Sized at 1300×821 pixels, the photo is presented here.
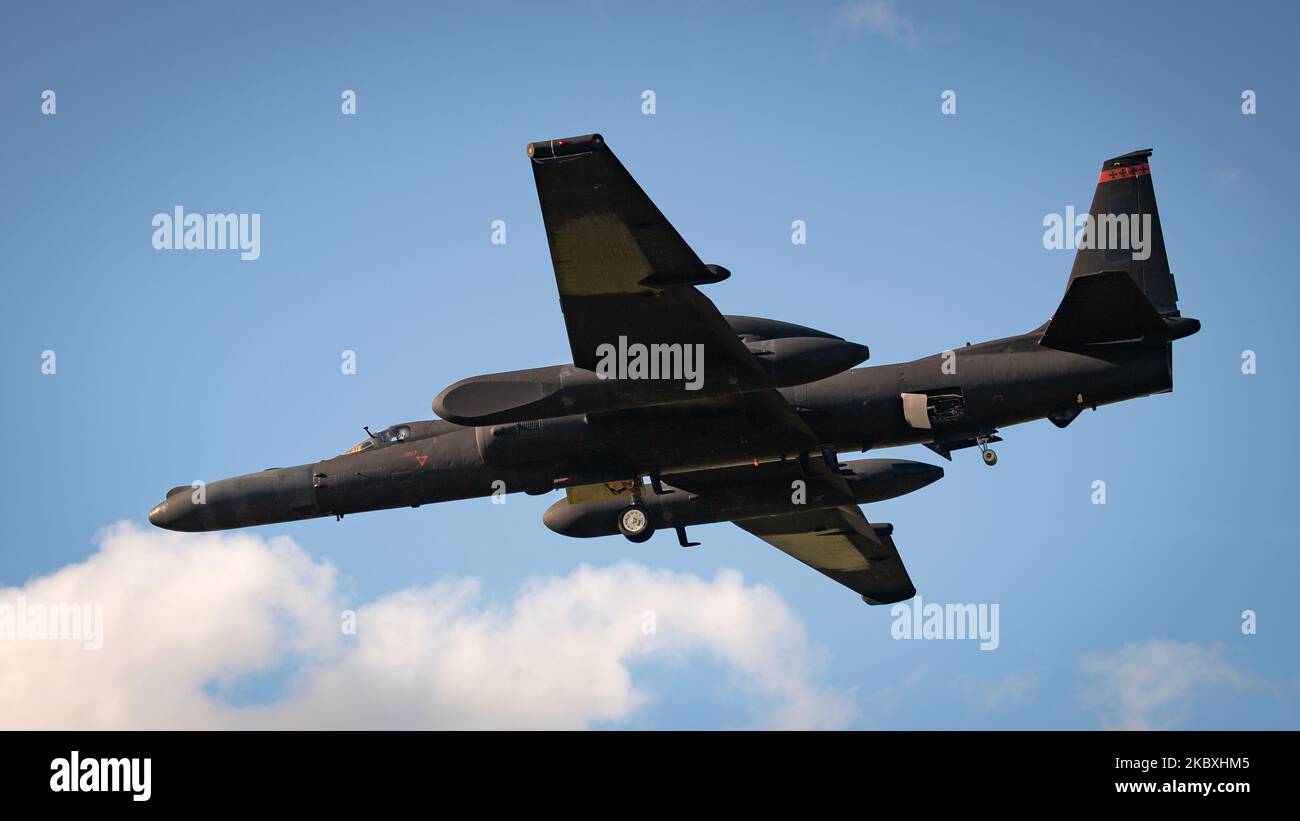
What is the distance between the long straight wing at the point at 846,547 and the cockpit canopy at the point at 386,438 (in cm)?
956

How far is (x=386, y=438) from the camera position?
33125 millimetres

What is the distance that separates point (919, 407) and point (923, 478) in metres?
4.84

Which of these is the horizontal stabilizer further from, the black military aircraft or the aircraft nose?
the aircraft nose

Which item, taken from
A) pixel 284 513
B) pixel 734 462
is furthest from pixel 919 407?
pixel 284 513

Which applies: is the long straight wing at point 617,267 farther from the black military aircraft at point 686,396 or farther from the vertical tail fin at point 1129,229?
the vertical tail fin at point 1129,229

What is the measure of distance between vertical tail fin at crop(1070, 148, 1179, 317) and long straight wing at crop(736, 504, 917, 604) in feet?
32.6

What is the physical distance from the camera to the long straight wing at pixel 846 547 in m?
37.6

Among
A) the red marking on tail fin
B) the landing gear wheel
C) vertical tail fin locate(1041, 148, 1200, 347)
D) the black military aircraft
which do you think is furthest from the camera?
the landing gear wheel

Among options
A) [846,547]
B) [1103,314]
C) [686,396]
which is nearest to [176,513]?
[686,396]

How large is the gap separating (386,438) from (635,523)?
6.23m

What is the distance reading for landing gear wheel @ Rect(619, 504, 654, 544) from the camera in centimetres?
3244

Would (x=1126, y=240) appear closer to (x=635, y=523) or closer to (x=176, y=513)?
(x=635, y=523)

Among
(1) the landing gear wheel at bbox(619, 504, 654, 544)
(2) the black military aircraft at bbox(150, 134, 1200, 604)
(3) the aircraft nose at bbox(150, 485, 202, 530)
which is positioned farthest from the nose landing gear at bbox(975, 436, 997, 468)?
(3) the aircraft nose at bbox(150, 485, 202, 530)

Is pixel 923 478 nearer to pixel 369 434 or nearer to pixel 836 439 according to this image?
pixel 836 439
